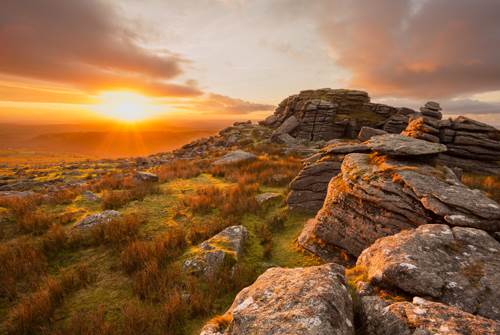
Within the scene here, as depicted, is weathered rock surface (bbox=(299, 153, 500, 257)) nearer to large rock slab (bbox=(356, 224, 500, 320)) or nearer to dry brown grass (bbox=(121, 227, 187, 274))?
large rock slab (bbox=(356, 224, 500, 320))

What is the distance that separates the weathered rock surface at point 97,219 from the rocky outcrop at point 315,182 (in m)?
7.58

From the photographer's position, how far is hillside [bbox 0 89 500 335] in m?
3.40

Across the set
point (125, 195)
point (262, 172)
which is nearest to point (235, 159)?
point (262, 172)

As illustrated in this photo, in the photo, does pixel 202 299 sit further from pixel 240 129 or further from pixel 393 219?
pixel 240 129

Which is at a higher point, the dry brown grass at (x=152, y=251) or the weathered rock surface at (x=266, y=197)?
the weathered rock surface at (x=266, y=197)

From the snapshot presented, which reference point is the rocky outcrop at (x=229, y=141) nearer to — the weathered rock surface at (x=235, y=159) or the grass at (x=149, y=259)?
the weathered rock surface at (x=235, y=159)

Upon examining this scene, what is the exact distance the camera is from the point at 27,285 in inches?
238

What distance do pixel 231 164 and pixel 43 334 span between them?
1622 centimetres

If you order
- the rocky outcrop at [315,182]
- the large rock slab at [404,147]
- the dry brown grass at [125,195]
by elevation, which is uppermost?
the large rock slab at [404,147]

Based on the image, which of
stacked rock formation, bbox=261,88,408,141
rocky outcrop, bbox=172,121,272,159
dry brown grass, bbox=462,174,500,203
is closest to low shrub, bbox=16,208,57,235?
dry brown grass, bbox=462,174,500,203

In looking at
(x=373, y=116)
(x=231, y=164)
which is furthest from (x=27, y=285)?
(x=373, y=116)

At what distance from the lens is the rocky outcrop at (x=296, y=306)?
2826 millimetres

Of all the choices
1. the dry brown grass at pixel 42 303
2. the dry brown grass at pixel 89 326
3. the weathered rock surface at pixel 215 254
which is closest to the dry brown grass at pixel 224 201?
the weathered rock surface at pixel 215 254

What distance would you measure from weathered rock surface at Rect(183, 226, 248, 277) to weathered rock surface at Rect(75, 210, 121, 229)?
4.10m
